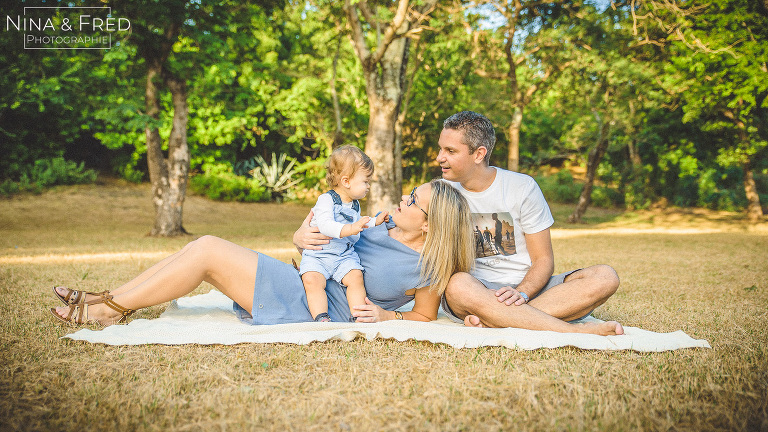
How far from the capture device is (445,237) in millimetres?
3170

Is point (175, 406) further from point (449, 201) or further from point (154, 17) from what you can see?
point (154, 17)

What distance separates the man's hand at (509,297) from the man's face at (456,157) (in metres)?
0.86

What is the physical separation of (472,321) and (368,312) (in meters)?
0.71

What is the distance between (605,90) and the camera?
43.7 ft

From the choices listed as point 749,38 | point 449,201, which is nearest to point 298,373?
point 449,201

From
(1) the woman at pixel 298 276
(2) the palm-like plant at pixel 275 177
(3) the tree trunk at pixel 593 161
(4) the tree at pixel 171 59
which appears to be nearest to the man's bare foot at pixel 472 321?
(1) the woman at pixel 298 276

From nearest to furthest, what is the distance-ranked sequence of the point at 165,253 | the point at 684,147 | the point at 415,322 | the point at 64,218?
the point at 415,322 < the point at 165,253 < the point at 64,218 < the point at 684,147

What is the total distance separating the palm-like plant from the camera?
19594mm

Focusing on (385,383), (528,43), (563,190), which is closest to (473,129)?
(385,383)

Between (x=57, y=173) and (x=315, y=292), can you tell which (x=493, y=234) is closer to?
(x=315, y=292)

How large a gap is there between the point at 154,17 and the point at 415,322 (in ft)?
25.7

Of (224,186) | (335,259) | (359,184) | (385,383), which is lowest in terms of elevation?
(385,383)

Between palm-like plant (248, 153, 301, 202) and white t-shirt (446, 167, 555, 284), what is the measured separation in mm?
16648

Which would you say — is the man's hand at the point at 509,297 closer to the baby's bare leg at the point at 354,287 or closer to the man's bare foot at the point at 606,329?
the man's bare foot at the point at 606,329
